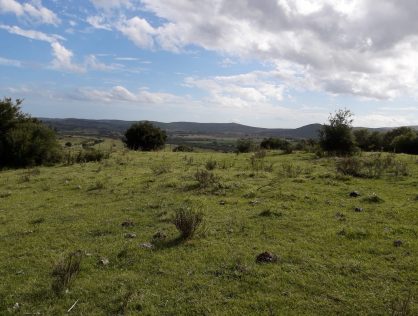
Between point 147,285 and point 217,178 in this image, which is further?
point 217,178

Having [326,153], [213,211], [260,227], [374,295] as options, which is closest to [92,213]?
[213,211]

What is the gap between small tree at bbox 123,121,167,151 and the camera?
4850 cm

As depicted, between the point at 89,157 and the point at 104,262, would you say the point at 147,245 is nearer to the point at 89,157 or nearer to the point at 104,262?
the point at 104,262

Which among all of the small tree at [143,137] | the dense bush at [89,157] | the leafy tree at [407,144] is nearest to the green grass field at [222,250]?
the dense bush at [89,157]

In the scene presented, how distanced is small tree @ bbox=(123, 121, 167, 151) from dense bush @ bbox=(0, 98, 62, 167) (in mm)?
20008

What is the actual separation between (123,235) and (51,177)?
11.4 meters

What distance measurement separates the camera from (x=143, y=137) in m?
48.3

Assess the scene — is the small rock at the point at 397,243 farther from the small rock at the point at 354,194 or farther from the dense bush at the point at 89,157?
the dense bush at the point at 89,157

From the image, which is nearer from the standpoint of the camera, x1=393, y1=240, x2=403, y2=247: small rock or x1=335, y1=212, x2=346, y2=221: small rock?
x1=393, y1=240, x2=403, y2=247: small rock

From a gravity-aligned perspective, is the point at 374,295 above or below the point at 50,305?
above

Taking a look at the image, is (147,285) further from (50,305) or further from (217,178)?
(217,178)

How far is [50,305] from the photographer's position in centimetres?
567

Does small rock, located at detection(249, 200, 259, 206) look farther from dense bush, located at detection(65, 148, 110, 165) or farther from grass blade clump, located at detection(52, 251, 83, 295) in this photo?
dense bush, located at detection(65, 148, 110, 165)

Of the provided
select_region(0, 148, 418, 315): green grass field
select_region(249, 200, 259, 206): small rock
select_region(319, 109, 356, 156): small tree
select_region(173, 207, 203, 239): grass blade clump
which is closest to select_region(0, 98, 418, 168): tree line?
select_region(319, 109, 356, 156): small tree
